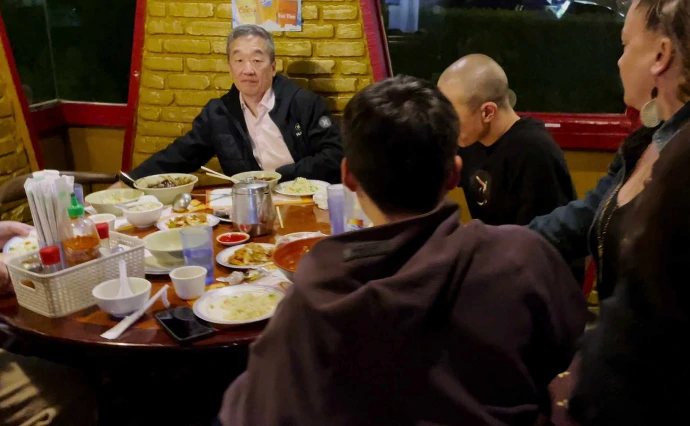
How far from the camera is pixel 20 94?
3.36m

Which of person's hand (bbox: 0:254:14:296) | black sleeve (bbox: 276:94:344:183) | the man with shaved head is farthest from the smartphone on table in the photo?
black sleeve (bbox: 276:94:344:183)

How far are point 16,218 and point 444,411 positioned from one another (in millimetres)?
3079

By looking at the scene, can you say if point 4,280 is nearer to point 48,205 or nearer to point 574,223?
point 48,205

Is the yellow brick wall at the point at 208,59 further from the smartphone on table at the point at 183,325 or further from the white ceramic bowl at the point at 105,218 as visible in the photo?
the smartphone on table at the point at 183,325

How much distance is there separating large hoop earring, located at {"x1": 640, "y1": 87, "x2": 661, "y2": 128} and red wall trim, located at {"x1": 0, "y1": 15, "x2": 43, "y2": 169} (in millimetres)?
3248

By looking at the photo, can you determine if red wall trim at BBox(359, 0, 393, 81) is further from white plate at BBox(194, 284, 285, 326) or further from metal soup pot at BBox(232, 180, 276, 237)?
white plate at BBox(194, 284, 285, 326)

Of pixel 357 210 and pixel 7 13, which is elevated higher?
pixel 7 13

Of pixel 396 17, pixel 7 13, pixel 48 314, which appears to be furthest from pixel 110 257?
pixel 7 13

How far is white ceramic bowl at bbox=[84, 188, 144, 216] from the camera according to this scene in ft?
7.03

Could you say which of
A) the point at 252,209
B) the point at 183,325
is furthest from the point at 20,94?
the point at 183,325

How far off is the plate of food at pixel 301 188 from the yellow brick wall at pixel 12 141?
1720mm

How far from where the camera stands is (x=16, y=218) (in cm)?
325

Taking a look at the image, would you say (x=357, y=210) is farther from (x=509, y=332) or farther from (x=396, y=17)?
(x=396, y=17)

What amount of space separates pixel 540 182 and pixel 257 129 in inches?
62.3
